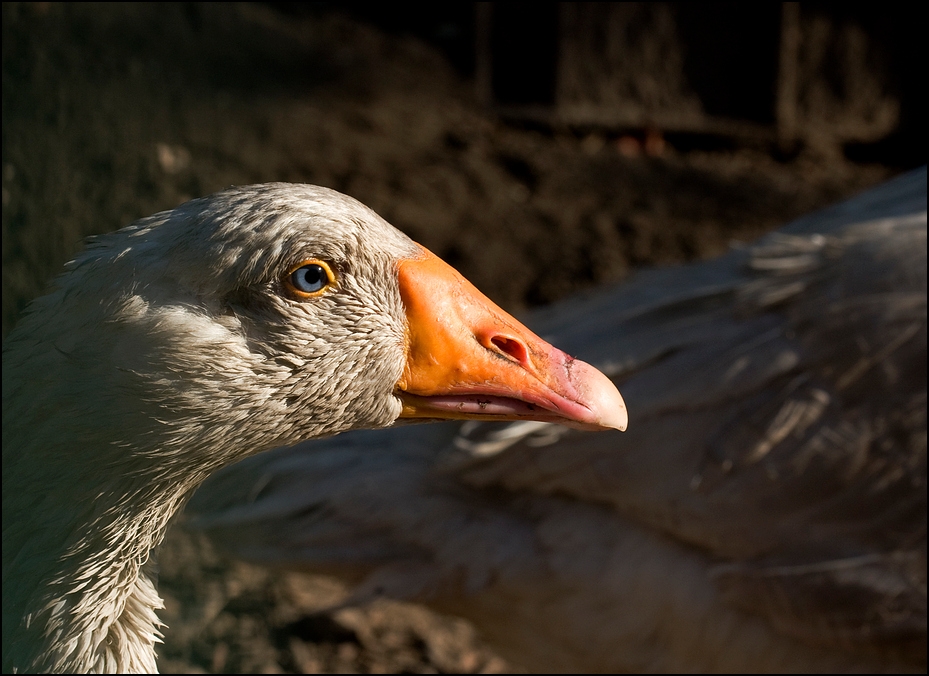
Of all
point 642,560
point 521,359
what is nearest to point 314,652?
point 642,560

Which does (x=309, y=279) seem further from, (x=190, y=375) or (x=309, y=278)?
(x=190, y=375)

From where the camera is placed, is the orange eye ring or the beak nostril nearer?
the orange eye ring

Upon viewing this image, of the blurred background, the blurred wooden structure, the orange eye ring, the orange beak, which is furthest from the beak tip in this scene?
the blurred wooden structure

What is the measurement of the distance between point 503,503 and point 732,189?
11.8 feet

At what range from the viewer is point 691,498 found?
2.51m

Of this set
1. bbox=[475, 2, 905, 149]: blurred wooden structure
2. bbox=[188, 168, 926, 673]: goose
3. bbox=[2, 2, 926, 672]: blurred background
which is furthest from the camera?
bbox=[475, 2, 905, 149]: blurred wooden structure

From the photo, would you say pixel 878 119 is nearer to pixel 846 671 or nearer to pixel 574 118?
pixel 574 118

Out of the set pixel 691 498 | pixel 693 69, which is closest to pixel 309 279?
pixel 691 498

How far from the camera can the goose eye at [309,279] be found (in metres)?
1.40

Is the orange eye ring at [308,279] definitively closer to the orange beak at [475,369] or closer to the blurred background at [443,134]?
the orange beak at [475,369]

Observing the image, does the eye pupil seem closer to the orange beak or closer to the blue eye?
the blue eye

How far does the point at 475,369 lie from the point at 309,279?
1.05 ft

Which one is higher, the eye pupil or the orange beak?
the eye pupil

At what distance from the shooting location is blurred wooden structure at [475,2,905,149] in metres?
5.77
